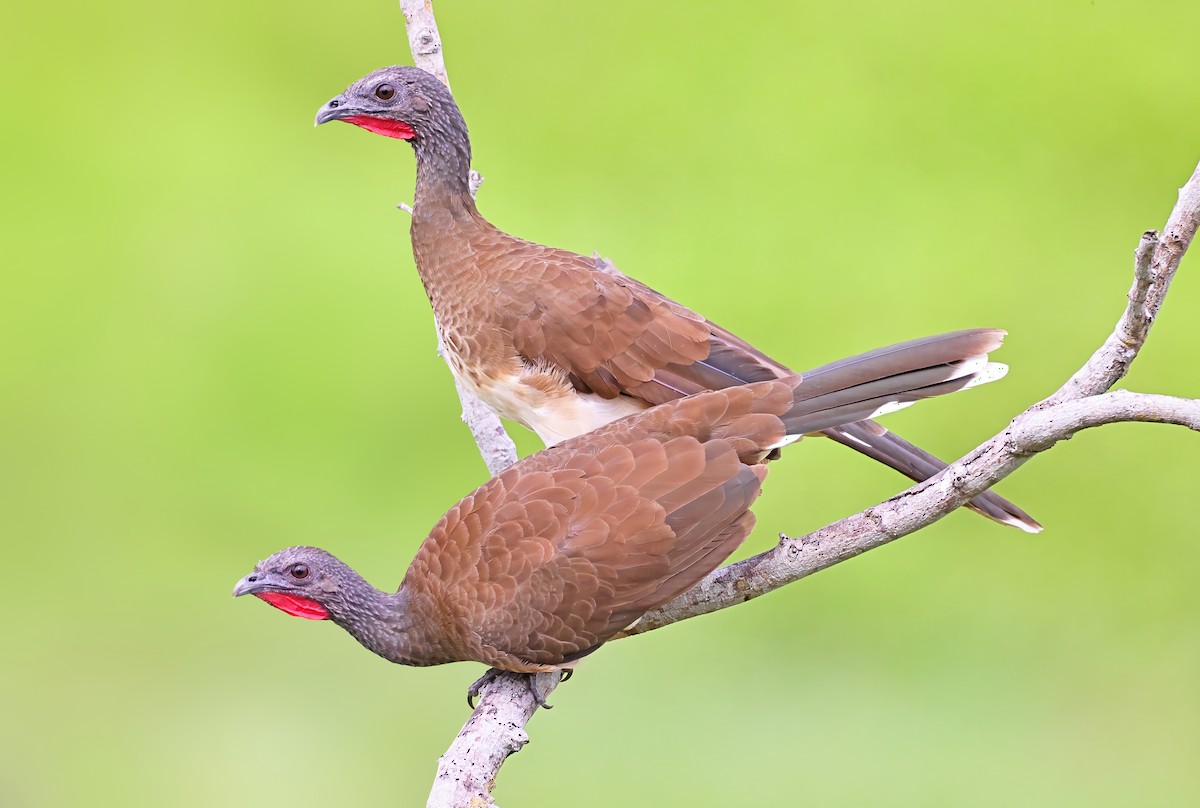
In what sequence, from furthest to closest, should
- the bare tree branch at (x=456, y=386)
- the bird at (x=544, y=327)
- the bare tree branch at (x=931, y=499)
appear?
the bare tree branch at (x=456, y=386), the bird at (x=544, y=327), the bare tree branch at (x=931, y=499)

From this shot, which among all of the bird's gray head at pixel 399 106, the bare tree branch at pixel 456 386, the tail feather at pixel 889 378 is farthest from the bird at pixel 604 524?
the bird's gray head at pixel 399 106

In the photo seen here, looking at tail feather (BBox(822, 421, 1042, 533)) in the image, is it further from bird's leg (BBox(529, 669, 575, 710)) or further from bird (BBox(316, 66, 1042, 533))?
bird's leg (BBox(529, 669, 575, 710))

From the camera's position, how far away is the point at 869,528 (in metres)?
2.04

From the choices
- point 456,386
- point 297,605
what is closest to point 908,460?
point 456,386

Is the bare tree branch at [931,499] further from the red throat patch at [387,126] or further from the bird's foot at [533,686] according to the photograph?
the red throat patch at [387,126]

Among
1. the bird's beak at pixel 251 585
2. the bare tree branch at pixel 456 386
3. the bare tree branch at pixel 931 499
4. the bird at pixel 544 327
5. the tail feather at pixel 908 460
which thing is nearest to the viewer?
the bare tree branch at pixel 931 499

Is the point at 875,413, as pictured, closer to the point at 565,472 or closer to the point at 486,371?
the point at 565,472

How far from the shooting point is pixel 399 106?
256 cm

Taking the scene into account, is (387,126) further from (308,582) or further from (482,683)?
(482,683)

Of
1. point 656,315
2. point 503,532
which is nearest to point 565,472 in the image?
point 503,532

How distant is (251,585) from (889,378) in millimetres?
1164

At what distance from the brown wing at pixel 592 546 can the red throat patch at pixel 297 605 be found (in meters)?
0.26

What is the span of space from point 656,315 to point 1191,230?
101 centimetres

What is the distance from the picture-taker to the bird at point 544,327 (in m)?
2.48
